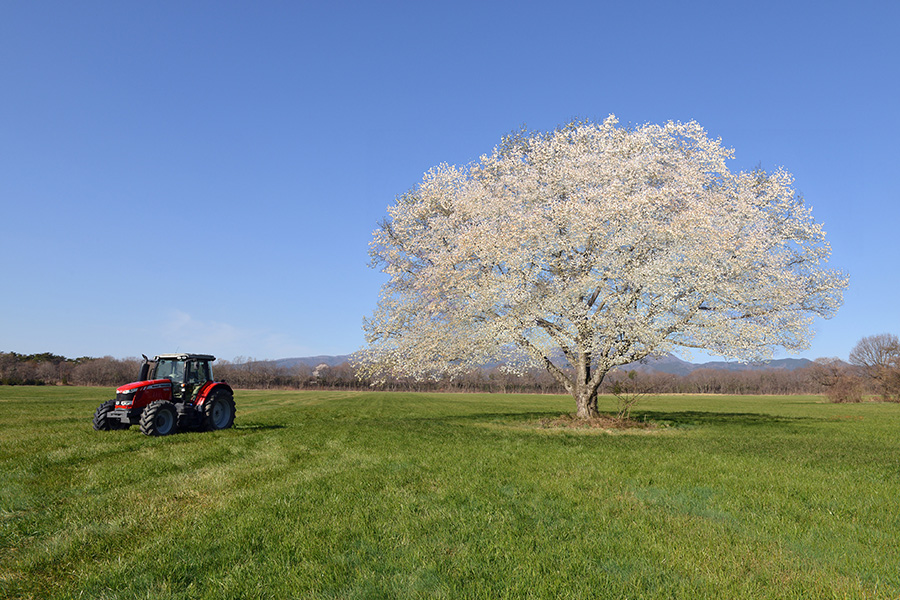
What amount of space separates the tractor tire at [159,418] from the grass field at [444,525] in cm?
381

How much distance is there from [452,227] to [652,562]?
20.1 m

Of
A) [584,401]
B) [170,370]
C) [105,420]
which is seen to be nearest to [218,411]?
[170,370]

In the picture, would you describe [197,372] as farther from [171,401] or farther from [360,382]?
[360,382]

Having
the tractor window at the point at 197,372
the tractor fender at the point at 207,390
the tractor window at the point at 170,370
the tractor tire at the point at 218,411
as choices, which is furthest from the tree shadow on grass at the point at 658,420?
the tractor window at the point at 170,370

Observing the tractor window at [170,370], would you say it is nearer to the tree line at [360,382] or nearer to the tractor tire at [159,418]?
the tractor tire at [159,418]

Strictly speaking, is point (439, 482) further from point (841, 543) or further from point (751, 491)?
point (841, 543)

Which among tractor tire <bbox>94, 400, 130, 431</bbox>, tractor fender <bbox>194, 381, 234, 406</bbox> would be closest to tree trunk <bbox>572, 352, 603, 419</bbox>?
tractor fender <bbox>194, 381, 234, 406</bbox>

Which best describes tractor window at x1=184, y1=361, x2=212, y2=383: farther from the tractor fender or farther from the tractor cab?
the tractor fender

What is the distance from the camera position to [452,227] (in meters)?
24.5

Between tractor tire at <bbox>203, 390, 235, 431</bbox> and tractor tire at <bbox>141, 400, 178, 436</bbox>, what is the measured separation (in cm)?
125

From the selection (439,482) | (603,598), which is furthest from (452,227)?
(603,598)

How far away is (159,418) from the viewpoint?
58.3 ft

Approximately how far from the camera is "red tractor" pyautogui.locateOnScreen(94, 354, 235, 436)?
1820cm

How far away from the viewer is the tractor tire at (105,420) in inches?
734
